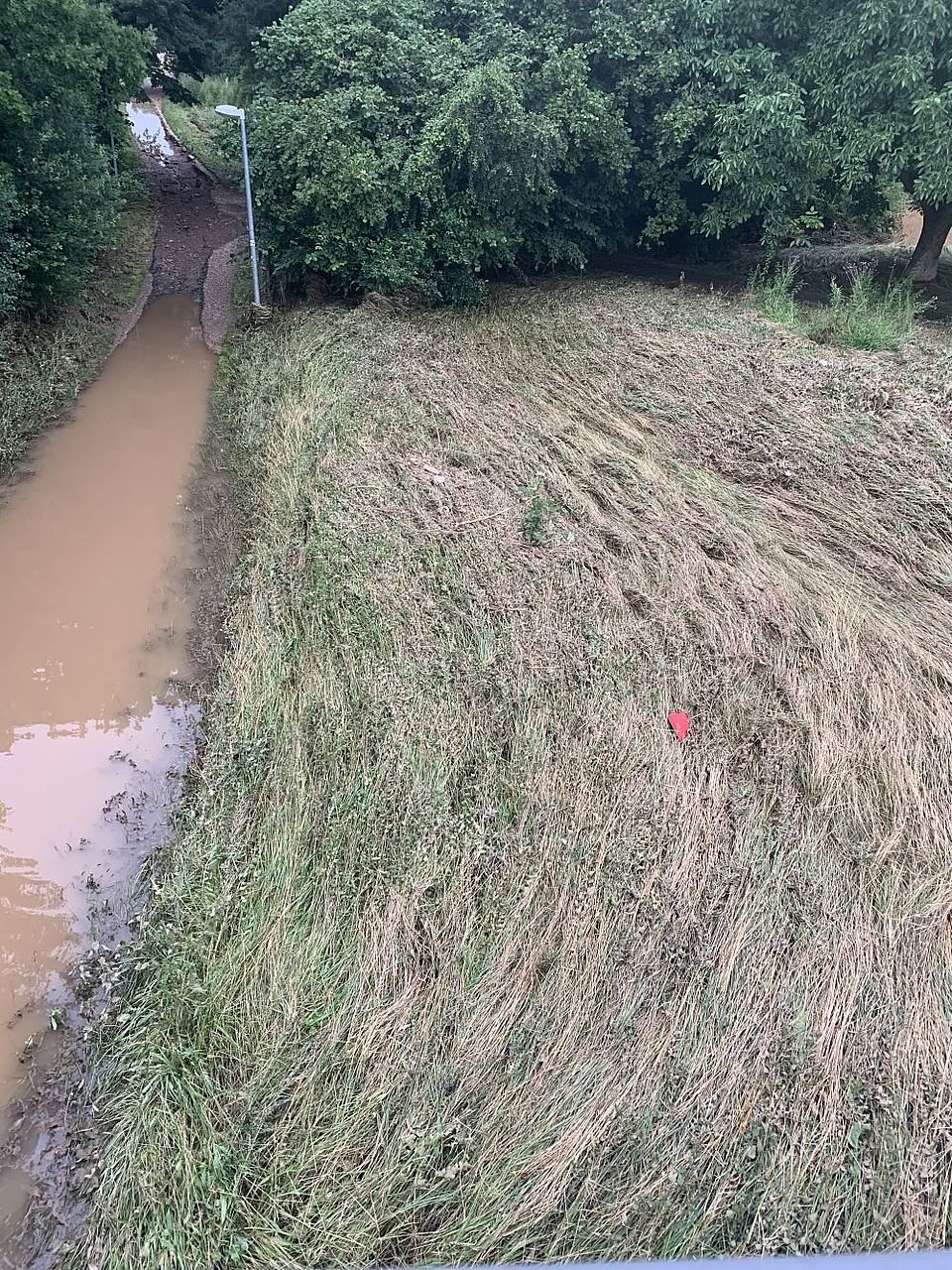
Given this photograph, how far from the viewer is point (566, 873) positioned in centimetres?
420

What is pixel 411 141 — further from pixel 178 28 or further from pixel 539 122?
pixel 178 28

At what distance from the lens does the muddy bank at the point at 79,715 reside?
369cm

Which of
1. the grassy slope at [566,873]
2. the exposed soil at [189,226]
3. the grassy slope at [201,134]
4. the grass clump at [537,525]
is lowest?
the grassy slope at [566,873]

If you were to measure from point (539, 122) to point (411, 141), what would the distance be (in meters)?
1.79

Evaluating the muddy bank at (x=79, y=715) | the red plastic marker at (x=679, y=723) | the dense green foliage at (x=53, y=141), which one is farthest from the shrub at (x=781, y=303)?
the dense green foliage at (x=53, y=141)

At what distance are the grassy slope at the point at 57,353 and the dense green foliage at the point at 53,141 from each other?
369mm

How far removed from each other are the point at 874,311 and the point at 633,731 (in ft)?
26.1

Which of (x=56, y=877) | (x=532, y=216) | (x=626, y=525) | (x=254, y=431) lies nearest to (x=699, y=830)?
(x=626, y=525)

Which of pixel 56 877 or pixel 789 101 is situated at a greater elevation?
pixel 789 101

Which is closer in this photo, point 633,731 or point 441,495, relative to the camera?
point 633,731

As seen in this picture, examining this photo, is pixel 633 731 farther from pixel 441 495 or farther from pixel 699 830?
pixel 441 495

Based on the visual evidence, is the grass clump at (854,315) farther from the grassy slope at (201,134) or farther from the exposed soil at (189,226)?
the grassy slope at (201,134)

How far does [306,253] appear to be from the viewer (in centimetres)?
1122

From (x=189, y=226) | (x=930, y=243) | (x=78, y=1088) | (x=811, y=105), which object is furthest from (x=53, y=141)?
(x=930, y=243)
